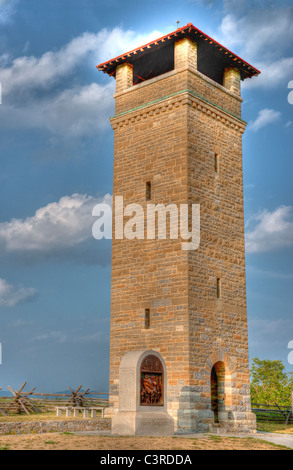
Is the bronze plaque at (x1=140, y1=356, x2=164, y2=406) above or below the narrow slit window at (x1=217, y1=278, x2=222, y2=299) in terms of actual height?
below

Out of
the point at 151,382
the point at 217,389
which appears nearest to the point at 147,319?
the point at 217,389

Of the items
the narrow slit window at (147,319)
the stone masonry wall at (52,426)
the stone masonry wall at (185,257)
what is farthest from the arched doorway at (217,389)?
the stone masonry wall at (52,426)

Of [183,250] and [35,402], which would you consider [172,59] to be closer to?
[183,250]

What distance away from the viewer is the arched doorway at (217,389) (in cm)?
2123

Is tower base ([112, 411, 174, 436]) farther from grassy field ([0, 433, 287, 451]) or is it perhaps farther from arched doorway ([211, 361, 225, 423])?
arched doorway ([211, 361, 225, 423])

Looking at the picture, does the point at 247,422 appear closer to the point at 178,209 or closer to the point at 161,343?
the point at 161,343

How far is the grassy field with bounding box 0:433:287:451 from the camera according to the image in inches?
481

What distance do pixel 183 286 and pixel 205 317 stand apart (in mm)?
1547

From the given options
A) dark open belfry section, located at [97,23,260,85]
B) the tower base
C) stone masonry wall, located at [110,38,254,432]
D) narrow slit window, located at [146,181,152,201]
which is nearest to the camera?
the tower base

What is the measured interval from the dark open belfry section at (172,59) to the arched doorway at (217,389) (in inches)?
503

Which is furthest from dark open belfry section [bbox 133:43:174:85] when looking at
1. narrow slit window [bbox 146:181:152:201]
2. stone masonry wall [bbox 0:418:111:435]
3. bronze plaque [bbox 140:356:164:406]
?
stone masonry wall [bbox 0:418:111:435]

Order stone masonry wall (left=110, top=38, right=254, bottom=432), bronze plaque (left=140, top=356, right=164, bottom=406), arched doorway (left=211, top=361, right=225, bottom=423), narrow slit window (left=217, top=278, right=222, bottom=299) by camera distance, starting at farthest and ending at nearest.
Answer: narrow slit window (left=217, top=278, right=222, bottom=299) < arched doorway (left=211, top=361, right=225, bottom=423) < stone masonry wall (left=110, top=38, right=254, bottom=432) < bronze plaque (left=140, top=356, right=164, bottom=406)

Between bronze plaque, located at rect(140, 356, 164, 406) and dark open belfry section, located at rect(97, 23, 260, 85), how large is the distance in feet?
43.0
